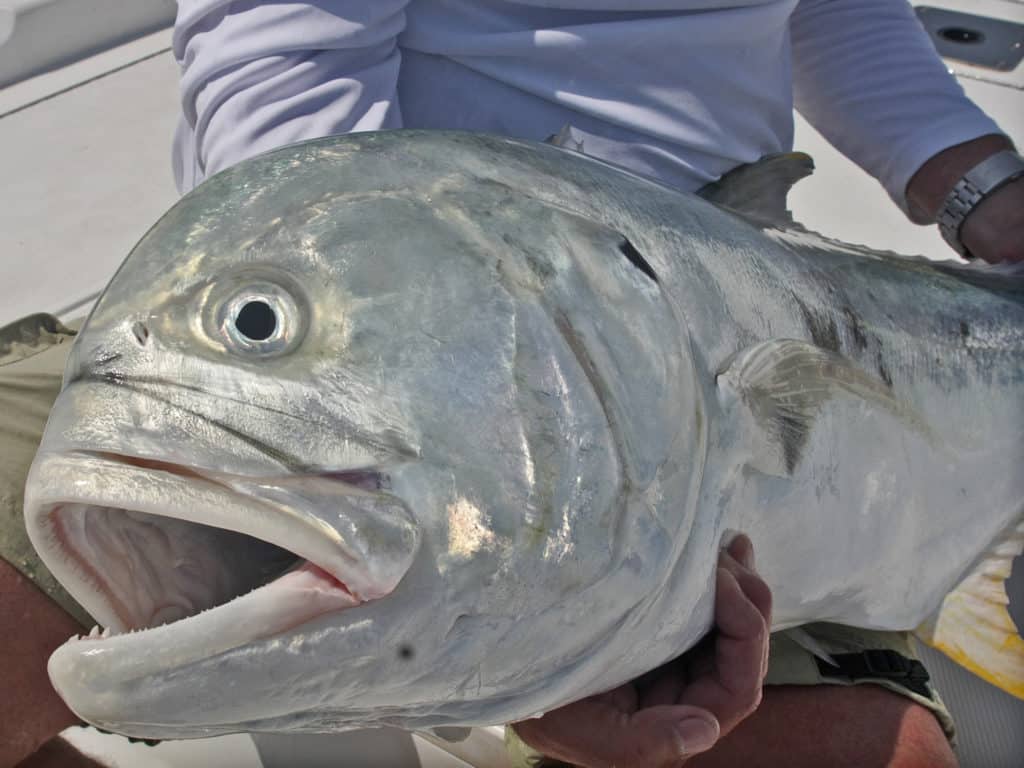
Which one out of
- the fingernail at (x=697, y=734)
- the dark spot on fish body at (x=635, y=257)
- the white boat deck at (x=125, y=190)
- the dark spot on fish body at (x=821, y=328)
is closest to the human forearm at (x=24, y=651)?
the white boat deck at (x=125, y=190)

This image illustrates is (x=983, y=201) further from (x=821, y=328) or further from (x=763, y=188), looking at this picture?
(x=821, y=328)

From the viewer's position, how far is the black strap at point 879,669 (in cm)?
177

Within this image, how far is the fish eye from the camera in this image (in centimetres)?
97

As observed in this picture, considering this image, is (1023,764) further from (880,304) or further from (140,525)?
(140,525)

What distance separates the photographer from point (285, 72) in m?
1.65

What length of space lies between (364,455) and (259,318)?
0.18 meters

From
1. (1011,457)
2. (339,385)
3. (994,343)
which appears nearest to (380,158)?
(339,385)

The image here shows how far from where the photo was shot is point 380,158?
1.16 m

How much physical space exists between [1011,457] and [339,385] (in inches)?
54.8

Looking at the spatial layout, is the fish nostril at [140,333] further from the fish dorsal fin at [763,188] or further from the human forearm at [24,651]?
the fish dorsal fin at [763,188]

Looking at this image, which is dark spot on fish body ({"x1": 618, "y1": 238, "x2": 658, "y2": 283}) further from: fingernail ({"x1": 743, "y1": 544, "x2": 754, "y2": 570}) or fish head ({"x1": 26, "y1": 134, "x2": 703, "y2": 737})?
fingernail ({"x1": 743, "y1": 544, "x2": 754, "y2": 570})

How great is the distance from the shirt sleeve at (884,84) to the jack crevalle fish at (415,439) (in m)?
1.27

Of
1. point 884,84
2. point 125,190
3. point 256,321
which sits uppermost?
point 256,321

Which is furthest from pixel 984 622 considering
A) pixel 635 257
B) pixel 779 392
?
pixel 635 257
